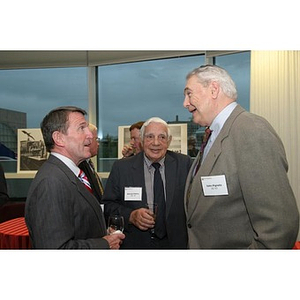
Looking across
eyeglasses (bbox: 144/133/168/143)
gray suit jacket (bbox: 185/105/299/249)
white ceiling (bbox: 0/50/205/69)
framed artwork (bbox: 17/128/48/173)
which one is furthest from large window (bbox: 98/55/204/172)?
gray suit jacket (bbox: 185/105/299/249)

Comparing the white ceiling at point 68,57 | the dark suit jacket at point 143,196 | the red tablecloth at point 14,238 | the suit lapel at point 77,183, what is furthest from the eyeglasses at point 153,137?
the white ceiling at point 68,57

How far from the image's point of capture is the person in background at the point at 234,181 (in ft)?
5.33

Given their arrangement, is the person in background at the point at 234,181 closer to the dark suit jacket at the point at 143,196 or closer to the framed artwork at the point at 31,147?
the dark suit jacket at the point at 143,196

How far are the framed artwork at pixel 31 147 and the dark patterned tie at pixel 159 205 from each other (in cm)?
382

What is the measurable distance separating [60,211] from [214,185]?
73 cm

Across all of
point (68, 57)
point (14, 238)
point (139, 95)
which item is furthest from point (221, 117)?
point (68, 57)

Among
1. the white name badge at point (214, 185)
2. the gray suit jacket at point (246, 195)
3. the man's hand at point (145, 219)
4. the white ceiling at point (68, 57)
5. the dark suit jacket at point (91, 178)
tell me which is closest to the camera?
the gray suit jacket at point (246, 195)

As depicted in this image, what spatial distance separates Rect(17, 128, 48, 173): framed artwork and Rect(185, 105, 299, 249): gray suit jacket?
4842 mm

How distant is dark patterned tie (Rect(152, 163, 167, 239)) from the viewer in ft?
9.53

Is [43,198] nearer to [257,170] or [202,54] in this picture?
[257,170]

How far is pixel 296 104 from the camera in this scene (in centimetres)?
521

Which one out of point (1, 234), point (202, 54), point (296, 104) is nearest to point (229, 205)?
point (1, 234)

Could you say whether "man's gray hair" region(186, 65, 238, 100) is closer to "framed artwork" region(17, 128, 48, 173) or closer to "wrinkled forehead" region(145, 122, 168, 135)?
"wrinkled forehead" region(145, 122, 168, 135)

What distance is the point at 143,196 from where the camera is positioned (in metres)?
2.96
